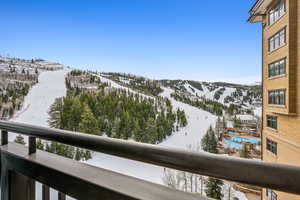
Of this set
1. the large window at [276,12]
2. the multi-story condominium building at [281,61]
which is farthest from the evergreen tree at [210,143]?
the large window at [276,12]

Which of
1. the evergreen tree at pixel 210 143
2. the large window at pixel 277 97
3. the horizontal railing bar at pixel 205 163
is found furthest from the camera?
the large window at pixel 277 97

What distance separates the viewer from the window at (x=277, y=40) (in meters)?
2.80

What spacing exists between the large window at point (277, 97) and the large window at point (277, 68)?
10.9 inches

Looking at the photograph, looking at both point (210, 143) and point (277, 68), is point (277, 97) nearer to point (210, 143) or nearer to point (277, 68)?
point (277, 68)

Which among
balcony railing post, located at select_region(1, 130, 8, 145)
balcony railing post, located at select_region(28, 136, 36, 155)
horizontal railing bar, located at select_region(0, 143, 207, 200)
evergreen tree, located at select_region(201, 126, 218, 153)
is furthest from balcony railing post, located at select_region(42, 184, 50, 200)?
evergreen tree, located at select_region(201, 126, 218, 153)

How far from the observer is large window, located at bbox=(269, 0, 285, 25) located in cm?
261

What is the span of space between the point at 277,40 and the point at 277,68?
41cm

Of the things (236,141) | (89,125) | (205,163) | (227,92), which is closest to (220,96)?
(227,92)

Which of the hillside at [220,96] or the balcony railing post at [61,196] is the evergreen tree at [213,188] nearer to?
the balcony railing post at [61,196]

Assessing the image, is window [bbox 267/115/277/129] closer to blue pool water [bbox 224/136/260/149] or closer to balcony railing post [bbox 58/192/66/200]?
blue pool water [bbox 224/136/260/149]

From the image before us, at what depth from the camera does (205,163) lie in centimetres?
39

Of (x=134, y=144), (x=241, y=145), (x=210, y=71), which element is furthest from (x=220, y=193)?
(x=210, y=71)

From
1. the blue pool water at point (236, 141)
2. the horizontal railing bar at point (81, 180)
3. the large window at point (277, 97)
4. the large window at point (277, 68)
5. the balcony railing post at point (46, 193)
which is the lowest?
the blue pool water at point (236, 141)

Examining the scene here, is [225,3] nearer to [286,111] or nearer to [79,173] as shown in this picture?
[286,111]
